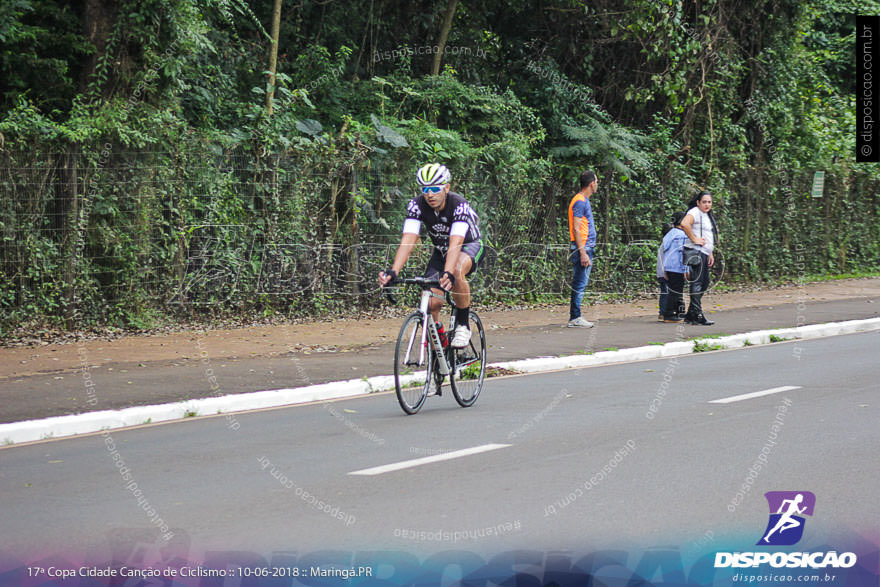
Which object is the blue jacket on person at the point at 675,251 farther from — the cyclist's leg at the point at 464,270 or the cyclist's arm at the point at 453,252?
the cyclist's arm at the point at 453,252

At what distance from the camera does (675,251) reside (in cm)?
1702

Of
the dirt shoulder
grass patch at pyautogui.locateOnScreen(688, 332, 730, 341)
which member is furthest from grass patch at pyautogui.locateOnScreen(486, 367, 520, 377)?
grass patch at pyautogui.locateOnScreen(688, 332, 730, 341)

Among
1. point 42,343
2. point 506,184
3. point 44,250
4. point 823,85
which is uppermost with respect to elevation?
point 823,85

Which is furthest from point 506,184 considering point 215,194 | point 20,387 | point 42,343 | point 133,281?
point 20,387

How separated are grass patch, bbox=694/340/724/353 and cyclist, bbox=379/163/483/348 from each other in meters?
5.66

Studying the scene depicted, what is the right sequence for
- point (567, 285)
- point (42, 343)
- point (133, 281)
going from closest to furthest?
point (42, 343), point (133, 281), point (567, 285)

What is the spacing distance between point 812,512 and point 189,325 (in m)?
10.3

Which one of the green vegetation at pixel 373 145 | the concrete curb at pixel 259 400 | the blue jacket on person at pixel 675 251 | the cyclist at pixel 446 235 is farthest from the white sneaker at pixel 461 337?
the blue jacket on person at pixel 675 251

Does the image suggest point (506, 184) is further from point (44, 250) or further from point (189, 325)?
point (44, 250)

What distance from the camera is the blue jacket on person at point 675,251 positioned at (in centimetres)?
1688

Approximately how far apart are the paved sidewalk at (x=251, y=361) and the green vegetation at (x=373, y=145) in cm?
117

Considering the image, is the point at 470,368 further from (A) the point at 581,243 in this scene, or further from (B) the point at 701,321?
(B) the point at 701,321

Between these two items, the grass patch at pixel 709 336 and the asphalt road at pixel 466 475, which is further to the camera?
the grass patch at pixel 709 336

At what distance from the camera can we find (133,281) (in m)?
14.0
